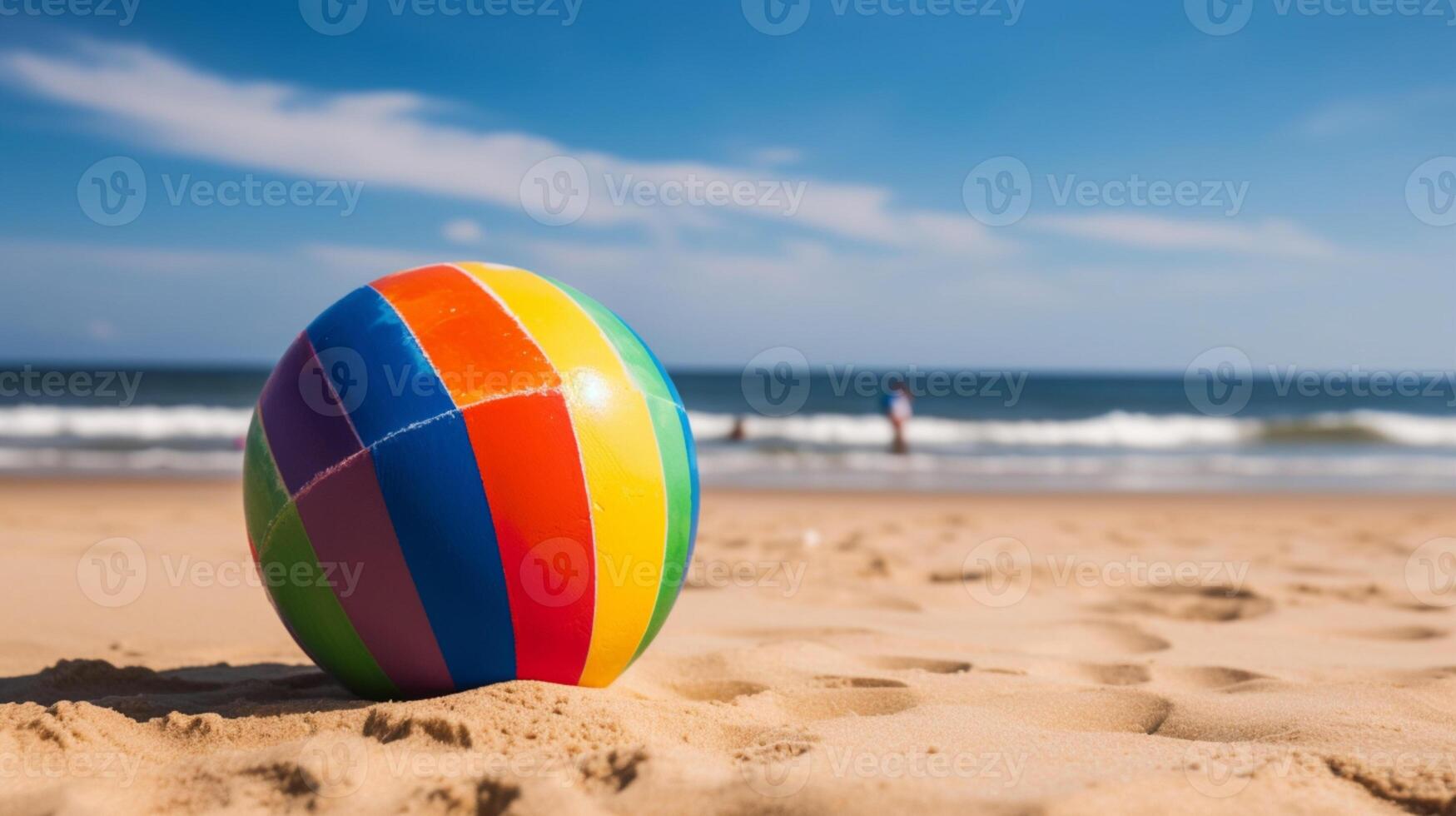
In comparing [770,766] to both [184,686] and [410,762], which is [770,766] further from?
[184,686]

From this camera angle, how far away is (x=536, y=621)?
312 centimetres

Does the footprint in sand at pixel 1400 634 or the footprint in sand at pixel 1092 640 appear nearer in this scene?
the footprint in sand at pixel 1092 640

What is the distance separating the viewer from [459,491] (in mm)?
2996

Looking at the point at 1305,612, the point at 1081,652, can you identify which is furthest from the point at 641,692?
the point at 1305,612

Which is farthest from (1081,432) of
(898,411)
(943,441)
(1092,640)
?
(1092,640)

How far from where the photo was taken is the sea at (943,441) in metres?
15.9

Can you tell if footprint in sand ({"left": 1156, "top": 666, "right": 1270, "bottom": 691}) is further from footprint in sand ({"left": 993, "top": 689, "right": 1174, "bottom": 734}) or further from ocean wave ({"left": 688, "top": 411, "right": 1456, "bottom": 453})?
ocean wave ({"left": 688, "top": 411, "right": 1456, "bottom": 453})

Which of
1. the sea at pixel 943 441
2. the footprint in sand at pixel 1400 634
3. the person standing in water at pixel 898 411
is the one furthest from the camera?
the person standing in water at pixel 898 411

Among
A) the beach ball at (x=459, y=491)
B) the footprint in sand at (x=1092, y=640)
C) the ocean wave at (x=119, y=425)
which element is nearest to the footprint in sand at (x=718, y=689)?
the beach ball at (x=459, y=491)

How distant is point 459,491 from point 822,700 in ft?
5.08

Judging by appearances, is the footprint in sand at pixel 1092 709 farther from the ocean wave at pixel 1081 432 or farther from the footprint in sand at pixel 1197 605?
the ocean wave at pixel 1081 432

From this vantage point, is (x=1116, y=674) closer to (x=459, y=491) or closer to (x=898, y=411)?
(x=459, y=491)

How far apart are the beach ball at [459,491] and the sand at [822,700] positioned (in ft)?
0.65

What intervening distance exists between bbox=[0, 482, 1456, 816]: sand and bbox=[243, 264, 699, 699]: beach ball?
20 cm
